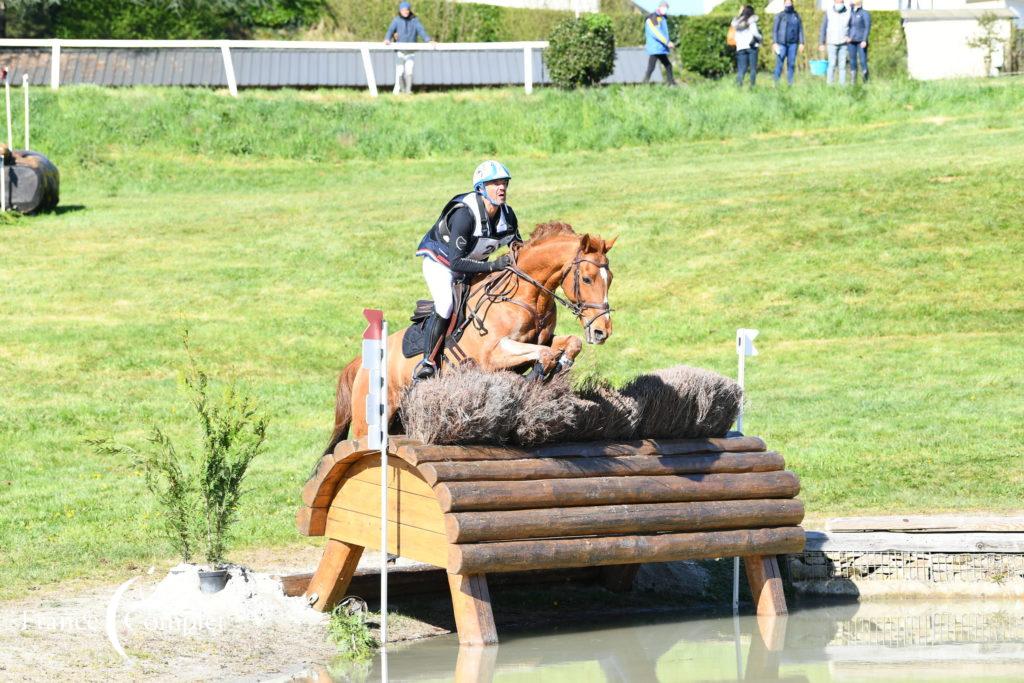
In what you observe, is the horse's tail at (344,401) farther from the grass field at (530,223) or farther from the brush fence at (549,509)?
the grass field at (530,223)

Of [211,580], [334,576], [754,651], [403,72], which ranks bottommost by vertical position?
[754,651]

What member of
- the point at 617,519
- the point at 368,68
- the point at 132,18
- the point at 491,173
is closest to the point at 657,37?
the point at 368,68

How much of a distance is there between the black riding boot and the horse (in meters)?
0.12

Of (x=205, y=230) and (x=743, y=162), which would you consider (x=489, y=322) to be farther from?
(x=743, y=162)

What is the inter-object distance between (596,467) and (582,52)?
21.0m

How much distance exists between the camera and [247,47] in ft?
99.6

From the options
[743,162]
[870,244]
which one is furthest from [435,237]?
[743,162]

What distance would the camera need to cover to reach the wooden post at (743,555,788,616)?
32.1ft

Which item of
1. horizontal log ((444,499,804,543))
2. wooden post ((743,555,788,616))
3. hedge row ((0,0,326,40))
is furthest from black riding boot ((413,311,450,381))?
hedge row ((0,0,326,40))

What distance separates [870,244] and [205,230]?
32.0ft

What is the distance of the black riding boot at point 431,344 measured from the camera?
9672 millimetres

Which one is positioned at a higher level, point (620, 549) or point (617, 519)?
point (617, 519)

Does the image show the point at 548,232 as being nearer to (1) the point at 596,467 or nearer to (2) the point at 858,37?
(1) the point at 596,467

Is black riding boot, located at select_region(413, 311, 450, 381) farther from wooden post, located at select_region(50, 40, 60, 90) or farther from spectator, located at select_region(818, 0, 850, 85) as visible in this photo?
wooden post, located at select_region(50, 40, 60, 90)
